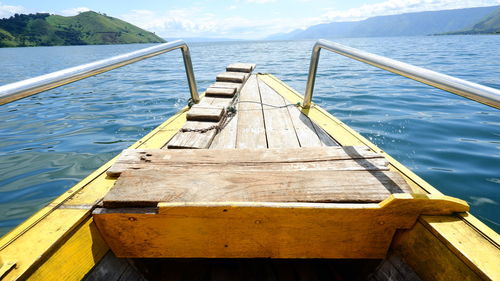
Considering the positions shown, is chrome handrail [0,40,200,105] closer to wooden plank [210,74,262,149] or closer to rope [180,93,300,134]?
rope [180,93,300,134]

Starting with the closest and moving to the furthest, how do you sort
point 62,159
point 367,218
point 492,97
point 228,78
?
point 492,97
point 367,218
point 62,159
point 228,78

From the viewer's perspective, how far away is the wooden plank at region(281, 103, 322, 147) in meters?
2.48

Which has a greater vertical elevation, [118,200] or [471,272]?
[118,200]

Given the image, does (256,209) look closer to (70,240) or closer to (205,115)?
(70,240)

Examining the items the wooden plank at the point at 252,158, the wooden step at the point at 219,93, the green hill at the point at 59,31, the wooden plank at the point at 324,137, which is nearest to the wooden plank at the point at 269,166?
the wooden plank at the point at 252,158

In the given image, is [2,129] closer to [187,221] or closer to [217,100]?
[217,100]

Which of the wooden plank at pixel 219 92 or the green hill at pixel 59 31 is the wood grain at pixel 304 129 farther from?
the green hill at pixel 59 31

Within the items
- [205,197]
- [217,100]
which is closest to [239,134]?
[217,100]

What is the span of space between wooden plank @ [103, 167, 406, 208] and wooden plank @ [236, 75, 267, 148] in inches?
36.9

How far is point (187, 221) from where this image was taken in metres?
1.30

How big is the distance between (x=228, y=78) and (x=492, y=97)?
4.44 m

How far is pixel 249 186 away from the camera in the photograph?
1.43m

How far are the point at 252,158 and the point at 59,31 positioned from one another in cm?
16748

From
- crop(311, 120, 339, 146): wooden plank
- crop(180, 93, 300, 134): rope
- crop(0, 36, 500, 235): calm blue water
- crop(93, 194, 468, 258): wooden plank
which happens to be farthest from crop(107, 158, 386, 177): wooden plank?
crop(0, 36, 500, 235): calm blue water
